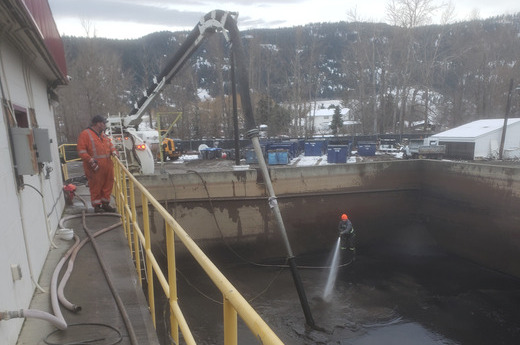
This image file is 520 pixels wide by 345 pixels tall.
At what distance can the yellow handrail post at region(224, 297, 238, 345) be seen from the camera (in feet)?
3.69

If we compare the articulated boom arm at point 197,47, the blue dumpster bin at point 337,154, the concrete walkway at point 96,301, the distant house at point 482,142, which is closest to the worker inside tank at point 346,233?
the articulated boom arm at point 197,47

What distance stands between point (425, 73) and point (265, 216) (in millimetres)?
30528

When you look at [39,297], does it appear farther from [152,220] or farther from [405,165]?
[405,165]

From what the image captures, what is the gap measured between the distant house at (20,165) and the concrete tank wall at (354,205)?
6.42 meters

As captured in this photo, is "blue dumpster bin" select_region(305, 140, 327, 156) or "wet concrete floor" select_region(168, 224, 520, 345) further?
"blue dumpster bin" select_region(305, 140, 327, 156)

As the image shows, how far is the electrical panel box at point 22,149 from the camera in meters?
2.94

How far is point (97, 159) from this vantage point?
17.5ft

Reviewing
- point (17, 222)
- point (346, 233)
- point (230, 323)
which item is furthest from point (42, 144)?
point (346, 233)

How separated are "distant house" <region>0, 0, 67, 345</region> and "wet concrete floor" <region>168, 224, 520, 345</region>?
4525 mm

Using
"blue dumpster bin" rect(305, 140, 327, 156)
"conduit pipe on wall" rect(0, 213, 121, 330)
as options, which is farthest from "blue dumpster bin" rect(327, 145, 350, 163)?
"conduit pipe on wall" rect(0, 213, 121, 330)

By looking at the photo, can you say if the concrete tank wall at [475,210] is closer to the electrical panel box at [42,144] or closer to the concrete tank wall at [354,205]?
the concrete tank wall at [354,205]

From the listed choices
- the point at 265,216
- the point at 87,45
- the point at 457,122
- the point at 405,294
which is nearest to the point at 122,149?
the point at 265,216

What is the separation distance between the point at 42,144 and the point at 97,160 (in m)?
1.74

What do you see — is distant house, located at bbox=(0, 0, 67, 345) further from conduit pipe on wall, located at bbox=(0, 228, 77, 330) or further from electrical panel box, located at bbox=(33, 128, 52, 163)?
conduit pipe on wall, located at bbox=(0, 228, 77, 330)
